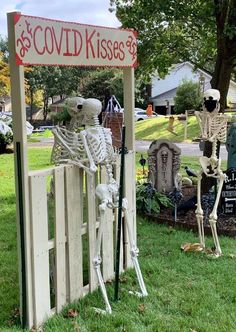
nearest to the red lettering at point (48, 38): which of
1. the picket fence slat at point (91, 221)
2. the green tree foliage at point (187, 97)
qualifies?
the picket fence slat at point (91, 221)

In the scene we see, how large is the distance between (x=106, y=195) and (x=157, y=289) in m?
0.94

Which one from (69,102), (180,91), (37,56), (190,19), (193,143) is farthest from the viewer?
(180,91)

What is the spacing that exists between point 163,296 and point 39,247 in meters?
1.16

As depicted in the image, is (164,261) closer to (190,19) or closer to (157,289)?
(157,289)

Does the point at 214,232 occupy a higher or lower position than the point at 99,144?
lower

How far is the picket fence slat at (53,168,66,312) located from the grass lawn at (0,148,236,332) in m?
0.16

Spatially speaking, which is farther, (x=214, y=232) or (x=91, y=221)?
(x=214, y=232)

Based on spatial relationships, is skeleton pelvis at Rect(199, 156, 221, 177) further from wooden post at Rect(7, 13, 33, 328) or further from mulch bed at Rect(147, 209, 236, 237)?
wooden post at Rect(7, 13, 33, 328)

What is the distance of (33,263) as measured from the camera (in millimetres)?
3334

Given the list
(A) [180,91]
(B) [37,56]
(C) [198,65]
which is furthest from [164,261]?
(A) [180,91]

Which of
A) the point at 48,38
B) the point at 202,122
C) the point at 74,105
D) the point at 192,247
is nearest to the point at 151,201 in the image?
the point at 192,247

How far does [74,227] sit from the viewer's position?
3721 millimetres

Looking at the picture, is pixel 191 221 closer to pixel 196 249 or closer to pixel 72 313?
pixel 196 249

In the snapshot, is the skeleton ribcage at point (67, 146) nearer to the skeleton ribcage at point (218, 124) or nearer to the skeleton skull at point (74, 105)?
the skeleton skull at point (74, 105)
